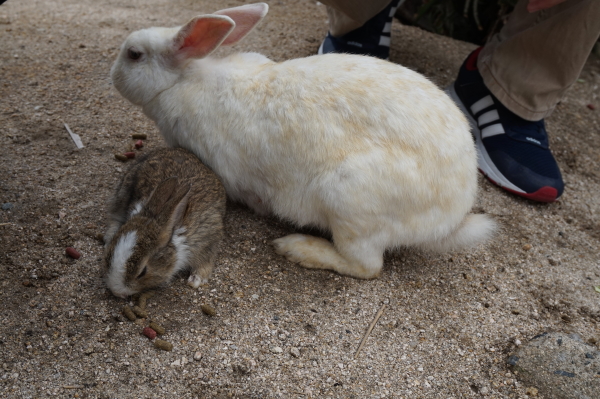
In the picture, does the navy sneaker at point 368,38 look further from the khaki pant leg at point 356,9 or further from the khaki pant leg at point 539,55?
the khaki pant leg at point 539,55

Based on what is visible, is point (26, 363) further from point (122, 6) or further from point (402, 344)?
point (122, 6)

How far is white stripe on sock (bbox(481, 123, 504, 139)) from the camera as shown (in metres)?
4.12

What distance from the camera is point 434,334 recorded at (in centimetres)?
272

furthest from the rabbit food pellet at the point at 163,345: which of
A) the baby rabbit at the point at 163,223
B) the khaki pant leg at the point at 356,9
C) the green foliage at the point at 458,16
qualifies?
the green foliage at the point at 458,16

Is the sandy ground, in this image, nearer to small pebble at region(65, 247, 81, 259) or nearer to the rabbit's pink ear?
small pebble at region(65, 247, 81, 259)

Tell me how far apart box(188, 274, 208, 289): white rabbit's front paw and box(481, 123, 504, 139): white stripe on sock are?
249 cm

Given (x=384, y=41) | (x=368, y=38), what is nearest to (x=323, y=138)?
(x=368, y=38)

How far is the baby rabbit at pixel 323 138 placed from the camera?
8.91 feet

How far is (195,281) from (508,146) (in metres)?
2.53

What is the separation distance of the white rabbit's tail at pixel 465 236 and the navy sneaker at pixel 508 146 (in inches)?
35.5

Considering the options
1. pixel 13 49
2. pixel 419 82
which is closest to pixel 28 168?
pixel 13 49

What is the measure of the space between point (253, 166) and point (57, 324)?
1.21m

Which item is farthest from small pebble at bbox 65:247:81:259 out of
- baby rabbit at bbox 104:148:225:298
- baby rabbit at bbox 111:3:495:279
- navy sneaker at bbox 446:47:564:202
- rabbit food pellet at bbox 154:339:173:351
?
navy sneaker at bbox 446:47:564:202

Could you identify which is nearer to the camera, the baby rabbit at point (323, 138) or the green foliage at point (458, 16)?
the baby rabbit at point (323, 138)
